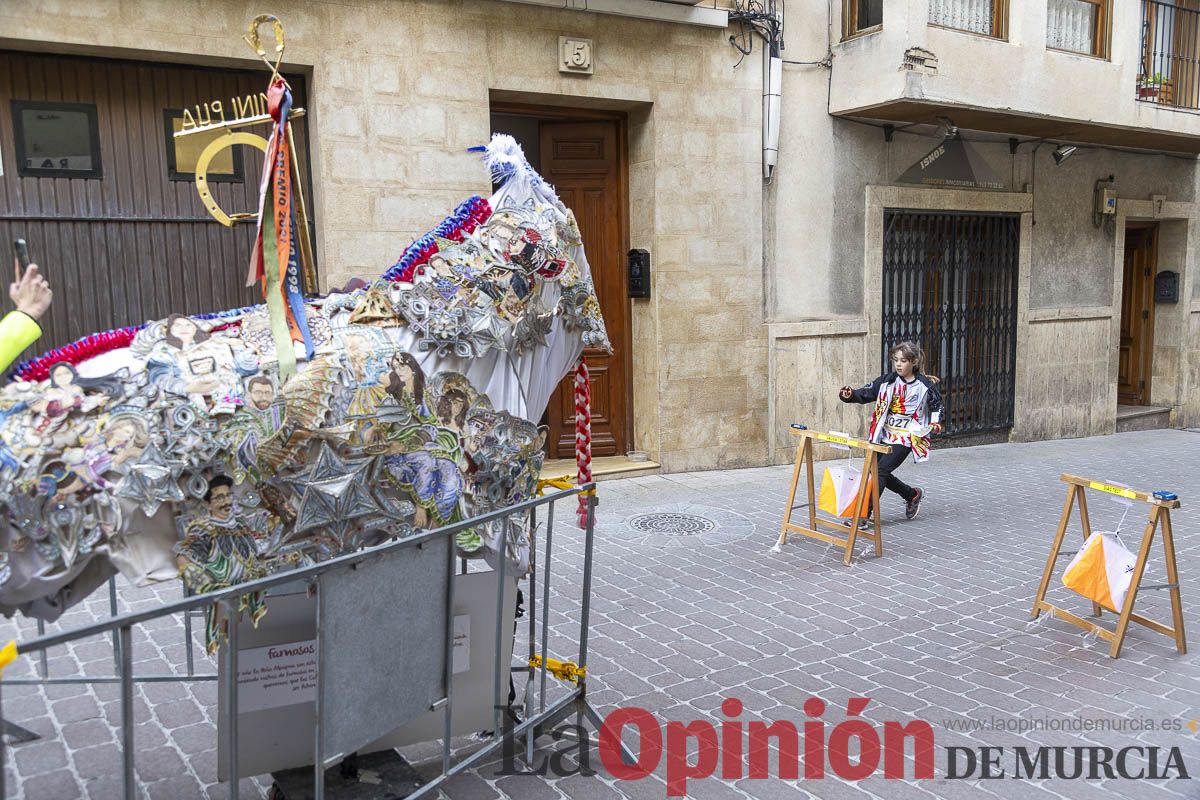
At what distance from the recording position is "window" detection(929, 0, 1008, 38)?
9789 millimetres

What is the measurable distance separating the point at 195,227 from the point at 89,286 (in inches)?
35.8

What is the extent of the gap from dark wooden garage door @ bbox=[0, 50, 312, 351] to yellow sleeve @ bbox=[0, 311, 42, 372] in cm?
477

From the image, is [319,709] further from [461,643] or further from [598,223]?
[598,223]

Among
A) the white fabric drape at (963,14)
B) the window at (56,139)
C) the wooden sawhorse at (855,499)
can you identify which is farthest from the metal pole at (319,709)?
the white fabric drape at (963,14)

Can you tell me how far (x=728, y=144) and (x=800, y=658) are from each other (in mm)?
6032

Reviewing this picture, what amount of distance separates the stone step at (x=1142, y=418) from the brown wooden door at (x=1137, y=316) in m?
0.37

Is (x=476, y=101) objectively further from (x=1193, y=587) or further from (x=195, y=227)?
(x=1193, y=587)

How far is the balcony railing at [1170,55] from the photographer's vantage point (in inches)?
481

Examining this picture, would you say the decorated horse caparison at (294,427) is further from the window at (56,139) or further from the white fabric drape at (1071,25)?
the white fabric drape at (1071,25)

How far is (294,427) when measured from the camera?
2.71 meters

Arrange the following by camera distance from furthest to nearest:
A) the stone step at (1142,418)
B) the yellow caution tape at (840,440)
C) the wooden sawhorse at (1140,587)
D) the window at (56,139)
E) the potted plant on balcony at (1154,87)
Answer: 1. the stone step at (1142,418)
2. the potted plant on balcony at (1154,87)
3. the window at (56,139)
4. the yellow caution tape at (840,440)
5. the wooden sawhorse at (1140,587)

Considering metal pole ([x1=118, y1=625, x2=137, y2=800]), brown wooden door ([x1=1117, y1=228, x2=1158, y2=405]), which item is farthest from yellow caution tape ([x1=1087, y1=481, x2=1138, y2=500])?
brown wooden door ([x1=1117, y1=228, x2=1158, y2=405])

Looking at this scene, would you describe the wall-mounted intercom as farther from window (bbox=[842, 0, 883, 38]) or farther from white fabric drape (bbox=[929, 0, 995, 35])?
window (bbox=[842, 0, 883, 38])

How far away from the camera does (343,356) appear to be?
9.50ft
